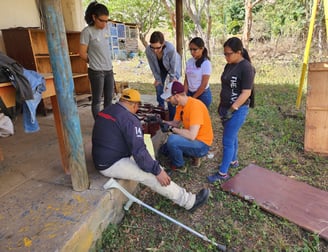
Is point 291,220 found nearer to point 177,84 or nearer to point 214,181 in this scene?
point 214,181

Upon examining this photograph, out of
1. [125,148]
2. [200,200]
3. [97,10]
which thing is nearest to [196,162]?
[200,200]

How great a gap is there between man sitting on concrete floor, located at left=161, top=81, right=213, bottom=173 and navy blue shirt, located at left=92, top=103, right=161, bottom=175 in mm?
702

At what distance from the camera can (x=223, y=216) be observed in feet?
7.52

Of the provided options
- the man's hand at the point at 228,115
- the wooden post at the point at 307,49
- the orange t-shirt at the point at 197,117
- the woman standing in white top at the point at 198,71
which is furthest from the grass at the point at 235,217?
the wooden post at the point at 307,49

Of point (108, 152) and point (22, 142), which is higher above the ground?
point (108, 152)

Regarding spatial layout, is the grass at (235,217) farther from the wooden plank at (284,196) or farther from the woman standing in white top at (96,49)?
the woman standing in white top at (96,49)

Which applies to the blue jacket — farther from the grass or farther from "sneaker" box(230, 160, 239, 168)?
"sneaker" box(230, 160, 239, 168)

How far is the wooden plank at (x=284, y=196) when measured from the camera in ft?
7.12

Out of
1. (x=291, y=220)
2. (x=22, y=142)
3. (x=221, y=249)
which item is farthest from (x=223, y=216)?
(x=22, y=142)

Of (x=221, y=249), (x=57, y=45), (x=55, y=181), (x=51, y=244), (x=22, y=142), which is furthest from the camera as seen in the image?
(x=22, y=142)

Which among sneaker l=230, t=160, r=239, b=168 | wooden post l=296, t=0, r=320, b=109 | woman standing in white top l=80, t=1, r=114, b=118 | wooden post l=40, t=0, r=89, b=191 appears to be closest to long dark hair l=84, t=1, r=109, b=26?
woman standing in white top l=80, t=1, r=114, b=118

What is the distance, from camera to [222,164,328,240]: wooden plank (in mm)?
2170

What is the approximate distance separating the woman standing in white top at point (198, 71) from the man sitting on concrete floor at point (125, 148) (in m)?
1.39

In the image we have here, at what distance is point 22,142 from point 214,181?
226cm
